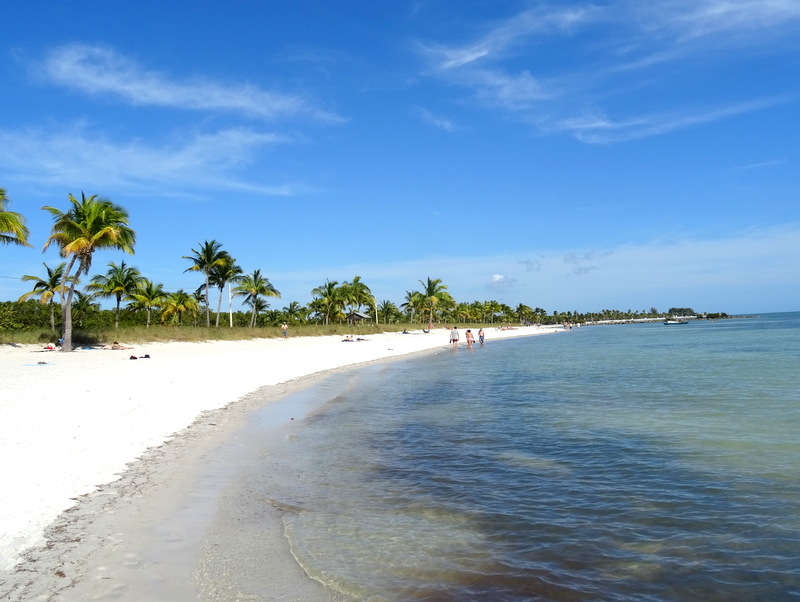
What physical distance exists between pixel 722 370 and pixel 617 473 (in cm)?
1831

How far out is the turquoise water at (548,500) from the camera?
4484 millimetres

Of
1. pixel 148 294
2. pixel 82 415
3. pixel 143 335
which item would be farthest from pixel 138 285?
pixel 82 415

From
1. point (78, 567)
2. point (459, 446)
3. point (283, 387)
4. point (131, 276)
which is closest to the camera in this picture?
point (78, 567)

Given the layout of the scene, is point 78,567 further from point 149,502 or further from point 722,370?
point 722,370

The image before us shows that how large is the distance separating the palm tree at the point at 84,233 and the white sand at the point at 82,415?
5.74m

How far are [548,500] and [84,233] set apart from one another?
27453 mm

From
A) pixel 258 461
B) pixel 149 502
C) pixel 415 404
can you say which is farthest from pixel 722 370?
pixel 149 502

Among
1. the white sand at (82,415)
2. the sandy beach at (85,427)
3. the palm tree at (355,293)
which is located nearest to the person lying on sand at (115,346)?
the white sand at (82,415)

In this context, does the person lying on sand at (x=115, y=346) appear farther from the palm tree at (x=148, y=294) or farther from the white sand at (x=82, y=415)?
the palm tree at (x=148, y=294)

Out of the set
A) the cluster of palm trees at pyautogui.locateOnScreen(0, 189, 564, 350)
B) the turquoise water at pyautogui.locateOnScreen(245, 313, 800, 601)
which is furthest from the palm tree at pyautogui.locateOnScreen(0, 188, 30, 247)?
the turquoise water at pyautogui.locateOnScreen(245, 313, 800, 601)

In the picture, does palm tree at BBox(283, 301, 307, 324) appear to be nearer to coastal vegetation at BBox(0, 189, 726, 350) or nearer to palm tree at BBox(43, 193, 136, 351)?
coastal vegetation at BBox(0, 189, 726, 350)

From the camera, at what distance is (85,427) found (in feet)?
28.7

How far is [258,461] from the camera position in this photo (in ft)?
26.9

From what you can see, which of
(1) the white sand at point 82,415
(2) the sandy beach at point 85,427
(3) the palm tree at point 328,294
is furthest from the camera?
(3) the palm tree at point 328,294
